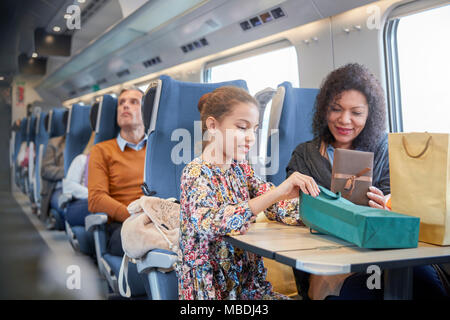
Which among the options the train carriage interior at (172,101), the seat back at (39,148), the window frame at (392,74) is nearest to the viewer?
the train carriage interior at (172,101)

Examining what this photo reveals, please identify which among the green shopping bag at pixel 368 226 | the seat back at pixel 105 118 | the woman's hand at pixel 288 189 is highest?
the seat back at pixel 105 118

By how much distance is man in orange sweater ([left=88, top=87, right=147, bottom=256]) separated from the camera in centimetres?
288

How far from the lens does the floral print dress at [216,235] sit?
4.52 feet

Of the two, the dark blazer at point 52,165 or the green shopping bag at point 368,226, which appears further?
the dark blazer at point 52,165

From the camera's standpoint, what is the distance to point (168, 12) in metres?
4.70

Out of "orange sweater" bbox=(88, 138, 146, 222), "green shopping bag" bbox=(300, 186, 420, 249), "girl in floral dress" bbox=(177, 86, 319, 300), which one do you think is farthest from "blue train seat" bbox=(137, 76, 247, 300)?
"green shopping bag" bbox=(300, 186, 420, 249)

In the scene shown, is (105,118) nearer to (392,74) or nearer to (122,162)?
(122,162)

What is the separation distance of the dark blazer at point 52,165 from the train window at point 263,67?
2027mm

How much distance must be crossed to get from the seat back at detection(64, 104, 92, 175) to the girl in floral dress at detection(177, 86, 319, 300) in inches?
108

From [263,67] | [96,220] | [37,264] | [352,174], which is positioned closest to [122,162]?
[96,220]

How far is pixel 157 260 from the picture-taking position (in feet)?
5.75

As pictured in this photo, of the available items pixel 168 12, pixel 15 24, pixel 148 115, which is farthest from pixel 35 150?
pixel 15 24

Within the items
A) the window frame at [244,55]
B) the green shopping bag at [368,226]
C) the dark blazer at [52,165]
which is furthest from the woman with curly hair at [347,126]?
the dark blazer at [52,165]

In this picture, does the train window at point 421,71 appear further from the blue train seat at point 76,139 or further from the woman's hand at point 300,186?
the blue train seat at point 76,139
